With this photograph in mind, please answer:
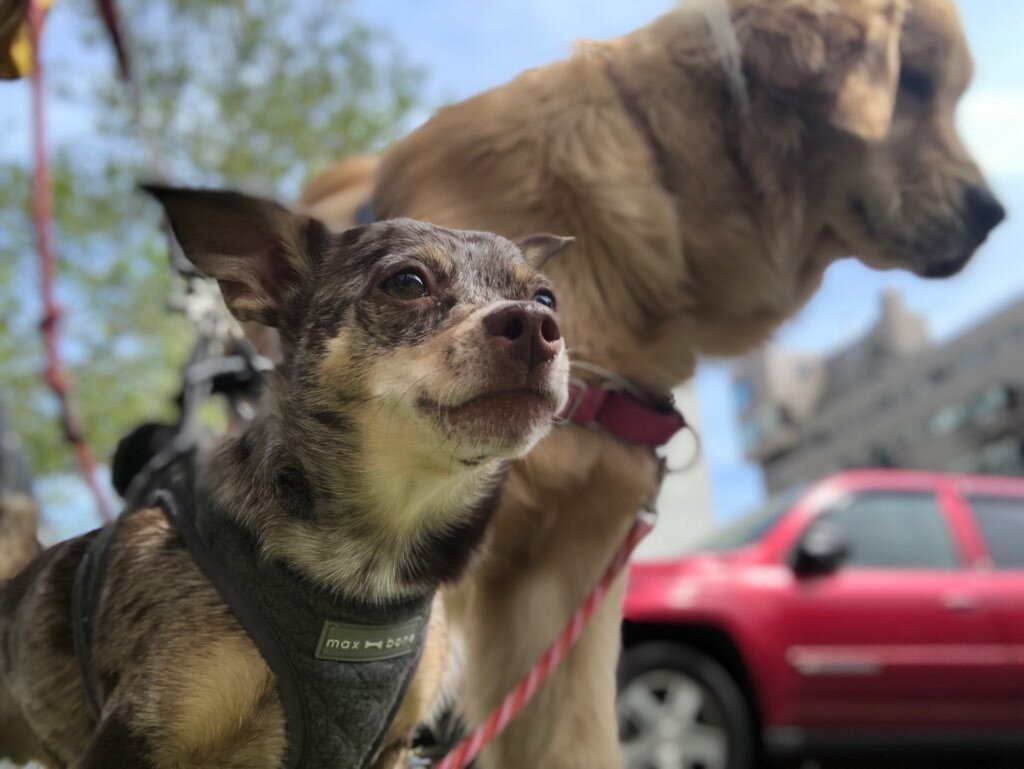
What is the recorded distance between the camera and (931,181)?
5.51ft

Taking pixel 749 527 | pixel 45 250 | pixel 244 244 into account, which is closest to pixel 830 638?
pixel 749 527

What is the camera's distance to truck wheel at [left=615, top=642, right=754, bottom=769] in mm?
4402

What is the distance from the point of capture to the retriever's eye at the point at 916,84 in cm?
163

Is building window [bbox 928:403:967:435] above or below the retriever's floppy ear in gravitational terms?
below

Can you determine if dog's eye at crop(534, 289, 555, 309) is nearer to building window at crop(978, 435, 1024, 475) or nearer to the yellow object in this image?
the yellow object

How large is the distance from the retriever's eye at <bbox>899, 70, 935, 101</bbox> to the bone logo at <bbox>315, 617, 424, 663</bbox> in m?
1.30

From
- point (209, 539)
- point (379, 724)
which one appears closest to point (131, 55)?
point (209, 539)

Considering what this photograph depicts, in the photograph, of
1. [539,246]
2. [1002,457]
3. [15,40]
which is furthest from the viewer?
[1002,457]

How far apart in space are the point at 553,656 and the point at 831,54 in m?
1.16

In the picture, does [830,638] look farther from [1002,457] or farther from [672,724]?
[1002,457]

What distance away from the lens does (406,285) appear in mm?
1143

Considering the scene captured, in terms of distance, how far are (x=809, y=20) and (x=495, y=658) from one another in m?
1.31

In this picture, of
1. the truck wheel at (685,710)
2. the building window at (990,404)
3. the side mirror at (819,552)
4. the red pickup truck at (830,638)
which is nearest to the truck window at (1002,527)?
the red pickup truck at (830,638)

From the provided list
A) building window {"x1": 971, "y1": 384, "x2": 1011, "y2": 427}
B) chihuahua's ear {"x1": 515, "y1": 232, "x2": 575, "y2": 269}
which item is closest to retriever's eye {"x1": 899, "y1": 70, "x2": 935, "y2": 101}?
chihuahua's ear {"x1": 515, "y1": 232, "x2": 575, "y2": 269}
